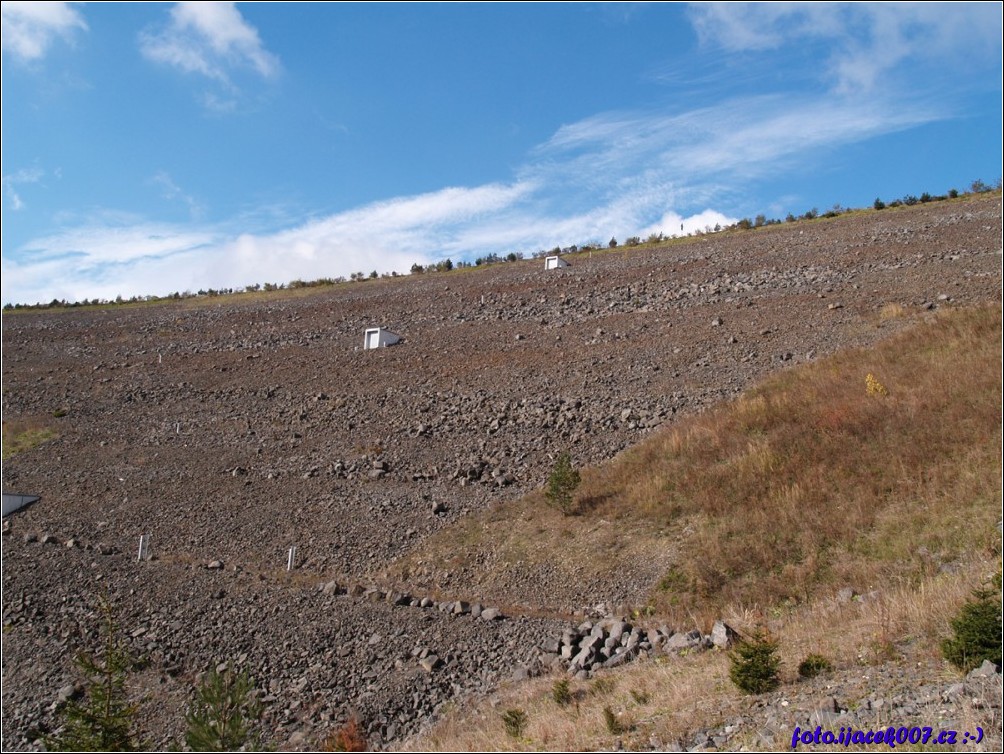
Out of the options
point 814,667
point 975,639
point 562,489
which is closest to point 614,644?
point 814,667

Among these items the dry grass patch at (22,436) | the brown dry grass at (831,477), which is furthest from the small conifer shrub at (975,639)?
the dry grass patch at (22,436)

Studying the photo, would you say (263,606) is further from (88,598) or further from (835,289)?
(835,289)

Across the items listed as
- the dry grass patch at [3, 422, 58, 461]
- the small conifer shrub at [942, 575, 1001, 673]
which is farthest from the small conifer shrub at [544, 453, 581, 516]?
the dry grass patch at [3, 422, 58, 461]

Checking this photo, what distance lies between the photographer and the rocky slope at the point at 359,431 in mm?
11711

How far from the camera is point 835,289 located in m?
24.2

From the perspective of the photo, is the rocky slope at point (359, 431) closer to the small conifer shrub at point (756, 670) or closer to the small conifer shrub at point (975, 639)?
the small conifer shrub at point (756, 670)

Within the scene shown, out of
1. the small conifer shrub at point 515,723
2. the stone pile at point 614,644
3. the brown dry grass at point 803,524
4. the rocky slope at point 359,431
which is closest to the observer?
the brown dry grass at point 803,524

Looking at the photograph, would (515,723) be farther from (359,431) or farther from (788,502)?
(359,431)

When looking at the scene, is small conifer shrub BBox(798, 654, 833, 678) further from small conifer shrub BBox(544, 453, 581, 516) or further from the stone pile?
small conifer shrub BBox(544, 453, 581, 516)

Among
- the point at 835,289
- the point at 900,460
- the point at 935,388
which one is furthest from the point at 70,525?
the point at 835,289

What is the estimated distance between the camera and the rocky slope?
461 inches

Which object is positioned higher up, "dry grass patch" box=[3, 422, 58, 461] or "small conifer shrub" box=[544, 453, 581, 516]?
"dry grass patch" box=[3, 422, 58, 461]

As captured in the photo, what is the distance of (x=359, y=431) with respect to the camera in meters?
19.7

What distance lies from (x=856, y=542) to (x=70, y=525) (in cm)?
1577
